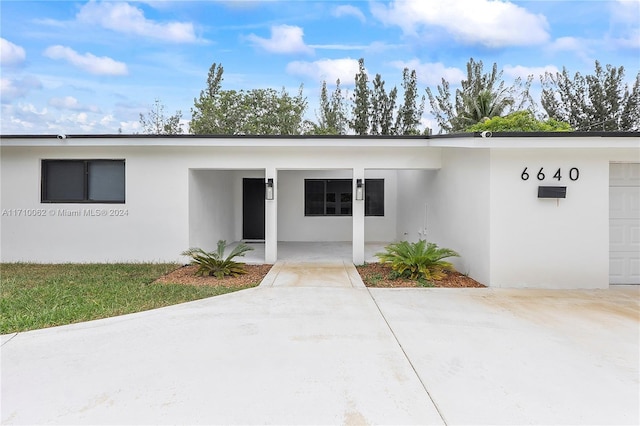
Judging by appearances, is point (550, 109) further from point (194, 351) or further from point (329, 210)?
point (194, 351)

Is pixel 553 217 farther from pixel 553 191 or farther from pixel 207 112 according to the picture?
pixel 207 112

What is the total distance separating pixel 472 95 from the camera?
975 inches

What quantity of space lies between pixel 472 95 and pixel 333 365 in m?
25.1

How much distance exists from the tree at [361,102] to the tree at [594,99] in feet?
40.8

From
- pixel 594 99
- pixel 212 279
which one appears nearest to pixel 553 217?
pixel 212 279

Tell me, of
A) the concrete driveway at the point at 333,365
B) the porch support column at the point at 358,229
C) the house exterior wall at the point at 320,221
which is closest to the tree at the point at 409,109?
the house exterior wall at the point at 320,221

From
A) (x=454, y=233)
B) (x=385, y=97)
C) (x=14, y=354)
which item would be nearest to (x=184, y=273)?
(x=14, y=354)

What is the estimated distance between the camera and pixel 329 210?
42.8ft

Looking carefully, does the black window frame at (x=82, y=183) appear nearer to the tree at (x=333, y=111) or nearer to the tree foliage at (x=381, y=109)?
the tree foliage at (x=381, y=109)

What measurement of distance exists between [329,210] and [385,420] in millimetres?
10459

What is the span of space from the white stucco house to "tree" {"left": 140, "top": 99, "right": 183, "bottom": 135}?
1704 centimetres

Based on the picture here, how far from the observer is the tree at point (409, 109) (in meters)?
27.0

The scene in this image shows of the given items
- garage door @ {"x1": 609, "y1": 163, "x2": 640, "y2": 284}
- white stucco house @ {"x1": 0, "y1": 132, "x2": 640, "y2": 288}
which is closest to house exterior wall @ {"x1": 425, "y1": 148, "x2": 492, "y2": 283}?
white stucco house @ {"x1": 0, "y1": 132, "x2": 640, "y2": 288}

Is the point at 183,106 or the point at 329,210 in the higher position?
the point at 183,106
